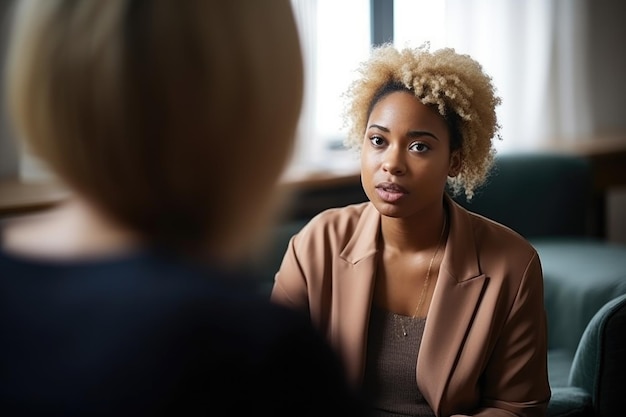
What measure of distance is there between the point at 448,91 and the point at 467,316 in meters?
0.42

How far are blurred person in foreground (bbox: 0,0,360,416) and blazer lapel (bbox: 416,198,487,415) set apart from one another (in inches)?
38.4

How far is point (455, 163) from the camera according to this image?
1775mm

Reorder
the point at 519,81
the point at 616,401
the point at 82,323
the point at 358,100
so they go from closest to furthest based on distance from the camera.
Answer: the point at 82,323
the point at 358,100
the point at 616,401
the point at 519,81

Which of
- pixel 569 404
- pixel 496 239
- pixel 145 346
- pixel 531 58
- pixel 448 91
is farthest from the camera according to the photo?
pixel 531 58

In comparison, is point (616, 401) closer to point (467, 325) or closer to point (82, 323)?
point (467, 325)

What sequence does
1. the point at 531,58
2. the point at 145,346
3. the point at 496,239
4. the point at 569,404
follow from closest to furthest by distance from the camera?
the point at 145,346, the point at 496,239, the point at 569,404, the point at 531,58

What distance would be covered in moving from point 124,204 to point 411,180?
3.30 ft

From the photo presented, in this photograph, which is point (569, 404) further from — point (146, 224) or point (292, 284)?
point (146, 224)

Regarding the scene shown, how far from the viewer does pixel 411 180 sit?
1701mm

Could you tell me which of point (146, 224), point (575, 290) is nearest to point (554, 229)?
point (575, 290)

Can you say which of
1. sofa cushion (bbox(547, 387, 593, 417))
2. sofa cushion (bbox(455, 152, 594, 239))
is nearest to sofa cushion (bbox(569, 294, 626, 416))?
sofa cushion (bbox(547, 387, 593, 417))

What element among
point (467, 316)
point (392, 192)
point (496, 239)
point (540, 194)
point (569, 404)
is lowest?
point (569, 404)

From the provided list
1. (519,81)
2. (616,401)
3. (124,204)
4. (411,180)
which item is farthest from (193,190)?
Result: (519,81)

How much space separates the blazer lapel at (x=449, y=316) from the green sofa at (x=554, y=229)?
697mm
